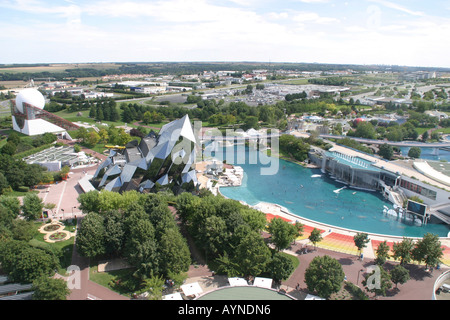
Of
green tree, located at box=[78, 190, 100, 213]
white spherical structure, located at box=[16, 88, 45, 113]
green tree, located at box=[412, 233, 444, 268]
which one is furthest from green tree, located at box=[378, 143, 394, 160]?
white spherical structure, located at box=[16, 88, 45, 113]

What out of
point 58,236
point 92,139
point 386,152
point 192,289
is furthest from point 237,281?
point 92,139

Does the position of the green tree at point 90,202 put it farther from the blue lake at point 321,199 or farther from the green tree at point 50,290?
the blue lake at point 321,199

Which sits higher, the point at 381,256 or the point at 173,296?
the point at 173,296

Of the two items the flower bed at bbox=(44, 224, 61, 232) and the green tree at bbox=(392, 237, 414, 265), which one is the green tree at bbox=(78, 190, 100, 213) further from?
the green tree at bbox=(392, 237, 414, 265)

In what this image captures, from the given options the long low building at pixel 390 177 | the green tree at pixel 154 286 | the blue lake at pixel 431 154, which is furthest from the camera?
the blue lake at pixel 431 154

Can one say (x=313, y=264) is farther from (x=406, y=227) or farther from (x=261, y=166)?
(x=261, y=166)

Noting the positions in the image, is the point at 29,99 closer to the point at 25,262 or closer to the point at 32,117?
the point at 32,117

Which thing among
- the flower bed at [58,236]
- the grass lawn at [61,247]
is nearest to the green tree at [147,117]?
the grass lawn at [61,247]
